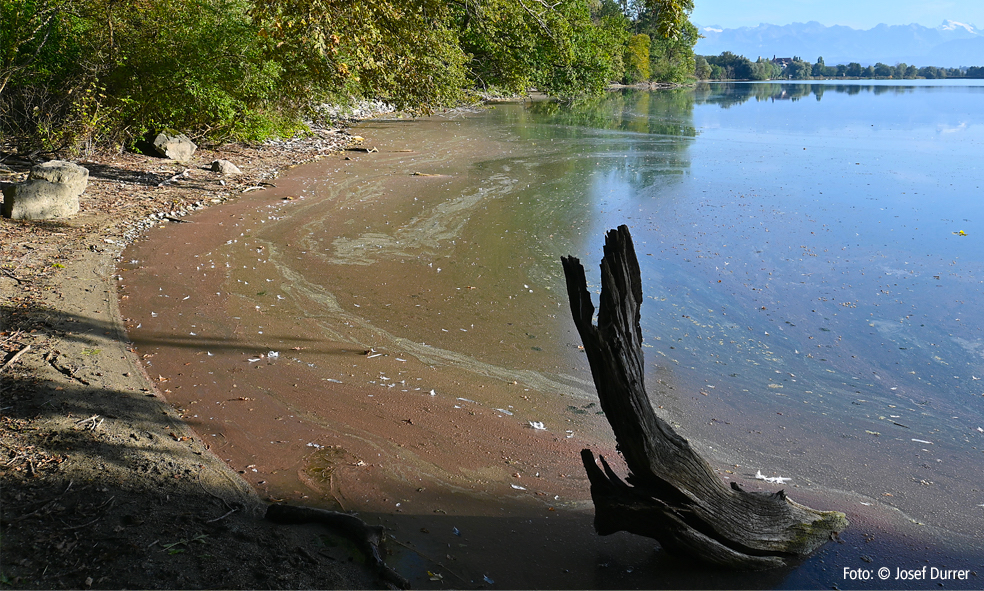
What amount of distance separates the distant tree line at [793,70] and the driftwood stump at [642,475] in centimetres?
10079

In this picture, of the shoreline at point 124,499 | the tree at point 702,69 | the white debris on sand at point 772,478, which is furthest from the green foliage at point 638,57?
the shoreline at point 124,499

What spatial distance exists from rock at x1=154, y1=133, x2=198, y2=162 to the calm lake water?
2.47 meters

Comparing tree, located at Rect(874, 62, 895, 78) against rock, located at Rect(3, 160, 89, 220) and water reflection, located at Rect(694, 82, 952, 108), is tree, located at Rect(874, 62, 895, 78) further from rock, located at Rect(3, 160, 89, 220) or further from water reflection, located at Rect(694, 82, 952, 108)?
rock, located at Rect(3, 160, 89, 220)

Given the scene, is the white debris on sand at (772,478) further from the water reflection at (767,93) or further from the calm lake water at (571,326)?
the water reflection at (767,93)

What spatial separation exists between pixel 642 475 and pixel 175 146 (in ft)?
47.7

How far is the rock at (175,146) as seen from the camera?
50.3ft

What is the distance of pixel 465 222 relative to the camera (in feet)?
41.9

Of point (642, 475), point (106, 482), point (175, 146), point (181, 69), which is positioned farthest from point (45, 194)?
point (642, 475)

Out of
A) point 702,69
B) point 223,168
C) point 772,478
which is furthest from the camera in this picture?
point 702,69

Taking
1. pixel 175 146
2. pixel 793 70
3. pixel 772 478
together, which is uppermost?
pixel 793 70

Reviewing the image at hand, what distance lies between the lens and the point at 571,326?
8133 millimetres

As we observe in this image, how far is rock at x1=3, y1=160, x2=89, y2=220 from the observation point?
10.3m

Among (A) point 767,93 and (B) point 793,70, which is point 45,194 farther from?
(B) point 793,70

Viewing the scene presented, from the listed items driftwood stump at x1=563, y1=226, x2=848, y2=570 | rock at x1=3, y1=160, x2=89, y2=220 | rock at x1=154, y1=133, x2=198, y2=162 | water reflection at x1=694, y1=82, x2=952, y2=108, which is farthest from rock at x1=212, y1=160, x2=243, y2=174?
water reflection at x1=694, y1=82, x2=952, y2=108
